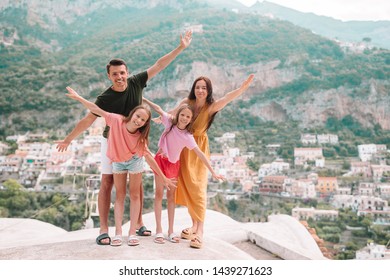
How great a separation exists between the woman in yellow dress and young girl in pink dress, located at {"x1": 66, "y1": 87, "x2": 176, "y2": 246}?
0.90ft

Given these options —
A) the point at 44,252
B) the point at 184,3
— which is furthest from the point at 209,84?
the point at 184,3

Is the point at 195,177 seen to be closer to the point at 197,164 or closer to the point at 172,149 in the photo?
the point at 197,164

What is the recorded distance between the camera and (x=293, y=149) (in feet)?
129

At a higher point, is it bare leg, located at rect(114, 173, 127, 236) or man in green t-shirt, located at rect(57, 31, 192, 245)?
man in green t-shirt, located at rect(57, 31, 192, 245)

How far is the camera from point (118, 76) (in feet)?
7.94

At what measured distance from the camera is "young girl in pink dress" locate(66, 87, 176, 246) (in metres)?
2.33

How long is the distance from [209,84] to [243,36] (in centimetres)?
5839

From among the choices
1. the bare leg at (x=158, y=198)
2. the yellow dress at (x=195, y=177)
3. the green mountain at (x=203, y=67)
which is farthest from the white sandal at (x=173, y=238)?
the green mountain at (x=203, y=67)

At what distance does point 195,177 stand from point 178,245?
0.50 meters

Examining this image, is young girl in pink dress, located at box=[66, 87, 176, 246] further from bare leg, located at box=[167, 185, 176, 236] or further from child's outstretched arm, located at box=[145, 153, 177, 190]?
bare leg, located at box=[167, 185, 176, 236]

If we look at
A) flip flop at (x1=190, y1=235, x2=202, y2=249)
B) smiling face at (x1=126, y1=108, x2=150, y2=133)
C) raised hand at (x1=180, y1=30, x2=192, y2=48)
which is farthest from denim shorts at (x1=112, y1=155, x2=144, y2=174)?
raised hand at (x1=180, y1=30, x2=192, y2=48)

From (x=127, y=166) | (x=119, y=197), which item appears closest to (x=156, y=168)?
(x=127, y=166)

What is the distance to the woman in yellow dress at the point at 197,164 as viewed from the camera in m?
2.64
